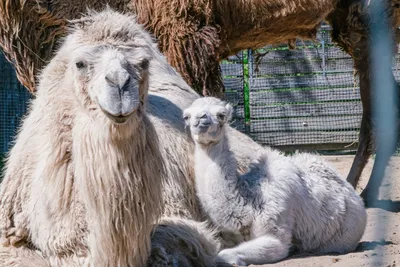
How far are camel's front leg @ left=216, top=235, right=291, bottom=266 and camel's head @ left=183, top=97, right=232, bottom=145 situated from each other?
492 millimetres

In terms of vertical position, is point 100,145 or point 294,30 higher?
point 294,30

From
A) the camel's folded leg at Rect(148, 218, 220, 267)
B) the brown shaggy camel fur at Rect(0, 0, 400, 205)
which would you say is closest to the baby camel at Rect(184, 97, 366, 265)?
the camel's folded leg at Rect(148, 218, 220, 267)

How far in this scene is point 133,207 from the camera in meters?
2.92

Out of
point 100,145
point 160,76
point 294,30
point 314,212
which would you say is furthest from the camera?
point 294,30

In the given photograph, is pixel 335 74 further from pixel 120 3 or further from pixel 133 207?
pixel 133 207

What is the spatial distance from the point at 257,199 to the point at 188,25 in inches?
92.6

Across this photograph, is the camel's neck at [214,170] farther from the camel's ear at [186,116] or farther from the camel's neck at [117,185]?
the camel's neck at [117,185]

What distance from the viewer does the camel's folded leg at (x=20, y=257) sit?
3186mm

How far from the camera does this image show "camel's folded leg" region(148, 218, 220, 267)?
3.23 m

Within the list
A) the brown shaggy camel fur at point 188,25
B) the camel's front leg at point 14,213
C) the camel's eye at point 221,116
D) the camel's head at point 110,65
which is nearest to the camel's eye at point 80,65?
the camel's head at point 110,65

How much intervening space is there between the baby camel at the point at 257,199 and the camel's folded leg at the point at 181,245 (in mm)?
157

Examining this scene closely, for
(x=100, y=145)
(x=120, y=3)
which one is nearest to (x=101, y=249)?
(x=100, y=145)

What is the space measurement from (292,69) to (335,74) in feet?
1.78

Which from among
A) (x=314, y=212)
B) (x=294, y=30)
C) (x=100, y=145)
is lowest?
(x=314, y=212)
